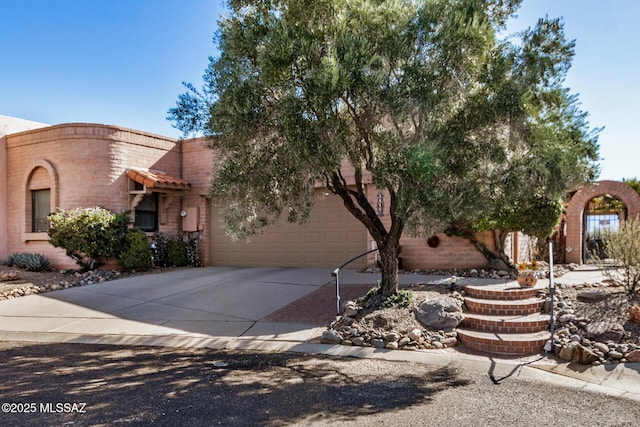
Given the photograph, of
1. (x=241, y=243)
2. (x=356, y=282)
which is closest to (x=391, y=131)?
(x=356, y=282)

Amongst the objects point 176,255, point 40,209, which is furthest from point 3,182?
point 176,255

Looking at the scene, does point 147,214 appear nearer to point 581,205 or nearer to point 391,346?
point 391,346

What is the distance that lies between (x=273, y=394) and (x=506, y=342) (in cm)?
314

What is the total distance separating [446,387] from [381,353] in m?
1.21

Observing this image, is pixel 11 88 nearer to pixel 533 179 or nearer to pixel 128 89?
pixel 128 89

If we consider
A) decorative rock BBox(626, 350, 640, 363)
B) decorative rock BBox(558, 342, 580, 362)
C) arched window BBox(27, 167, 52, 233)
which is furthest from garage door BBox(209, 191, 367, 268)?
decorative rock BBox(626, 350, 640, 363)

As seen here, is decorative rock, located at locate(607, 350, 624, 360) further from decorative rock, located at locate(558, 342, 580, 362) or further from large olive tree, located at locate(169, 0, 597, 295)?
large olive tree, located at locate(169, 0, 597, 295)

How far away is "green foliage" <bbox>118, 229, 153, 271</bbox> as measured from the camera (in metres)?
12.2

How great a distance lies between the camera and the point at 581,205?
11.9 meters

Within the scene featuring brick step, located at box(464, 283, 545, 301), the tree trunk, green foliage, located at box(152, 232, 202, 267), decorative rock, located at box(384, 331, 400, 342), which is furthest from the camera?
green foliage, located at box(152, 232, 202, 267)

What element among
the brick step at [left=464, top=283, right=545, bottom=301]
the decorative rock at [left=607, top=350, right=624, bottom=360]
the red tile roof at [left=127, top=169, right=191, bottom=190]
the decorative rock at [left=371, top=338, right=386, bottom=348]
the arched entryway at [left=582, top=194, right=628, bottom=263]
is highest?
the red tile roof at [left=127, top=169, right=191, bottom=190]

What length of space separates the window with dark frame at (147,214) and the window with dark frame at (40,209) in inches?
108

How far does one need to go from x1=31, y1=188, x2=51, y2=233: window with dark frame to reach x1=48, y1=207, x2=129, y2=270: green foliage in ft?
5.63

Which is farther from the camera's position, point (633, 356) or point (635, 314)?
point (635, 314)
